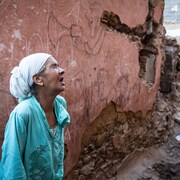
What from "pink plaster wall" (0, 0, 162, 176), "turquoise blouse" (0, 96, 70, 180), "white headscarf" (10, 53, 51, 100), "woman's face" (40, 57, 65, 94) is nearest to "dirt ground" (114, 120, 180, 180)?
"pink plaster wall" (0, 0, 162, 176)

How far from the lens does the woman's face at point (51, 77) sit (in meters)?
1.67

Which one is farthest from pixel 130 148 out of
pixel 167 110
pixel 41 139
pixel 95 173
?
pixel 41 139

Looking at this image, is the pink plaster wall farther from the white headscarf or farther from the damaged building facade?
the white headscarf

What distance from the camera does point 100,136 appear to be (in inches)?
128

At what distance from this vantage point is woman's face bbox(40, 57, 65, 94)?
1.67 m

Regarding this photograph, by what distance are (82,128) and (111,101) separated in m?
0.62

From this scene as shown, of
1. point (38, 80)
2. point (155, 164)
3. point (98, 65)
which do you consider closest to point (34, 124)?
point (38, 80)

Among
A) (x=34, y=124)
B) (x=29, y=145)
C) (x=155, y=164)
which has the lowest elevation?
(x=155, y=164)

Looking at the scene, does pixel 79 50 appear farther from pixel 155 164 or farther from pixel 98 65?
pixel 155 164

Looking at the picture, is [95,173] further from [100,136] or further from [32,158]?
[32,158]

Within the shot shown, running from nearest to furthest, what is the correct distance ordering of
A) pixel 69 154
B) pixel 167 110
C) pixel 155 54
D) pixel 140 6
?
pixel 69 154, pixel 140 6, pixel 155 54, pixel 167 110

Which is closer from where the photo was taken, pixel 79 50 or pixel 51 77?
pixel 51 77

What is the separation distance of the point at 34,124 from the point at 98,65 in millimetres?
1545

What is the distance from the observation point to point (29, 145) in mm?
1576
